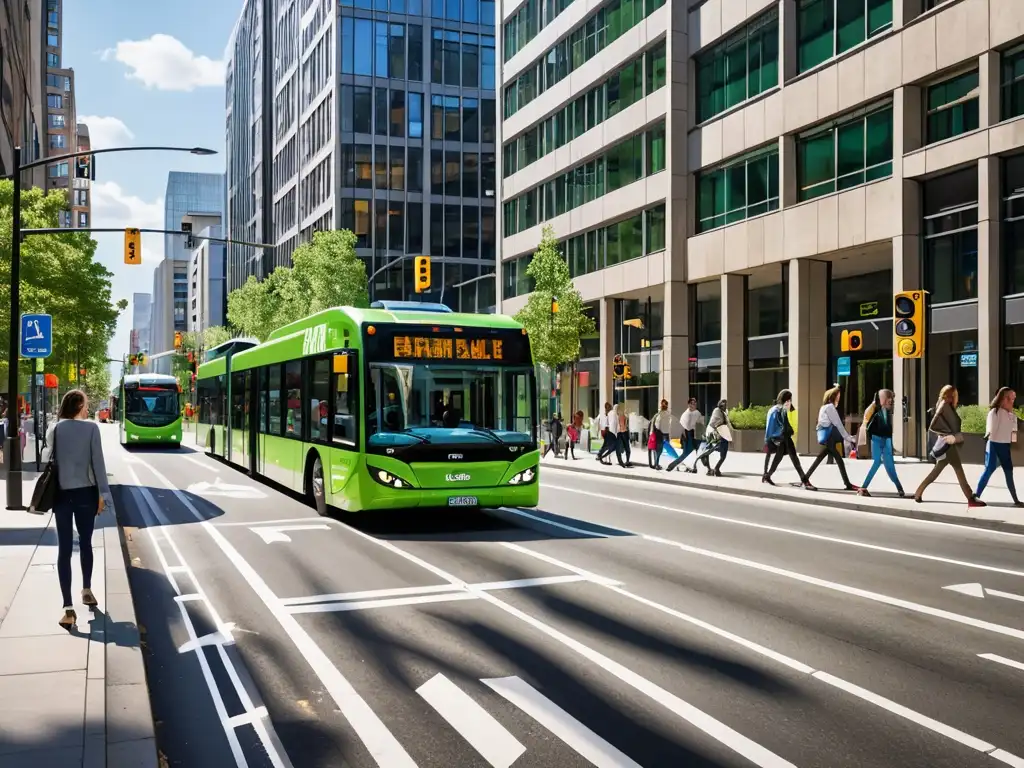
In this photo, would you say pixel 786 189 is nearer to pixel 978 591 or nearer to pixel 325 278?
pixel 978 591

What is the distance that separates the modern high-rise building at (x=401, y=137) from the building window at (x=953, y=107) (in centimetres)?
4197

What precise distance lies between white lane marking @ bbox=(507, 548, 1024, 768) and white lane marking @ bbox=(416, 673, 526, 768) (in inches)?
82.9

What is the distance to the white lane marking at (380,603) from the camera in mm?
8289

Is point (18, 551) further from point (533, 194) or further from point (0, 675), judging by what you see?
point (533, 194)

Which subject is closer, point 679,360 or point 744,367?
point 744,367

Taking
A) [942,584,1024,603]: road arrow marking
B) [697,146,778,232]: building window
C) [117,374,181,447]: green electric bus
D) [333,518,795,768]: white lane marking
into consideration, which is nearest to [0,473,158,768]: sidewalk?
[333,518,795,768]: white lane marking

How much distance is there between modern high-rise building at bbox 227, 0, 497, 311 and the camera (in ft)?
244

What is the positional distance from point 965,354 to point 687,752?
82.5ft

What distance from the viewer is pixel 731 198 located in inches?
1432

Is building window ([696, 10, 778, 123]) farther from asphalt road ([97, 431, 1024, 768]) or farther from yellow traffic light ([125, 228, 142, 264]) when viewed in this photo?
asphalt road ([97, 431, 1024, 768])

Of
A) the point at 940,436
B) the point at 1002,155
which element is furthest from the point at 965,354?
the point at 940,436

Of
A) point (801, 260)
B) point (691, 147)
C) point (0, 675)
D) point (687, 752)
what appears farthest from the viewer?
point (691, 147)

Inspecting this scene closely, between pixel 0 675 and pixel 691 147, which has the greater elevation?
pixel 691 147

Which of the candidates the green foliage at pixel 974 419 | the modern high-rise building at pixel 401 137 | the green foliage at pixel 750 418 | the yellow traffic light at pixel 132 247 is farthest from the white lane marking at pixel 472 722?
the modern high-rise building at pixel 401 137
